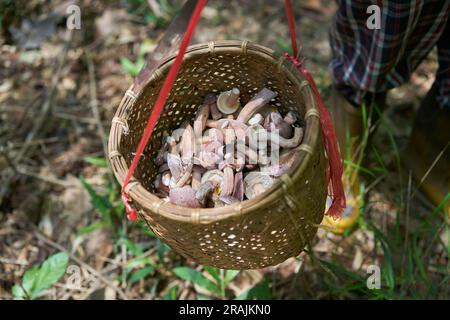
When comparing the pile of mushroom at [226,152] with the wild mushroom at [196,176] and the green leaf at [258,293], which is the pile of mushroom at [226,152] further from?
the green leaf at [258,293]

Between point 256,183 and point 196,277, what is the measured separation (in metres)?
0.52

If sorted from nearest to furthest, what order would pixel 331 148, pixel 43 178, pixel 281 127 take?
pixel 331 148, pixel 281 127, pixel 43 178

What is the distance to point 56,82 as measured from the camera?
2.08 m

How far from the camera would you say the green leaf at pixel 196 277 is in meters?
1.51

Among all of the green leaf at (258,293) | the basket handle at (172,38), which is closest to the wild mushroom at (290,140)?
the basket handle at (172,38)

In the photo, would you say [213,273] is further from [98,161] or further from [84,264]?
[98,161]

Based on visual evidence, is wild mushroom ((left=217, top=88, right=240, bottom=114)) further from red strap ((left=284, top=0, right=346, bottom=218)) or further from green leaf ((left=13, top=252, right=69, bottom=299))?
green leaf ((left=13, top=252, right=69, bottom=299))

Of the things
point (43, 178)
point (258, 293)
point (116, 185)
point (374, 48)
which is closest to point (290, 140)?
point (374, 48)

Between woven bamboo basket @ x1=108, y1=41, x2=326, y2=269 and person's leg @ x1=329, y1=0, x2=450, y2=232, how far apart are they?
287 millimetres

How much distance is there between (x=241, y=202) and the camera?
3.05 ft

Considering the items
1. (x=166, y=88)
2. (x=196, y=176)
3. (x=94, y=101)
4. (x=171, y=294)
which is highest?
(x=166, y=88)

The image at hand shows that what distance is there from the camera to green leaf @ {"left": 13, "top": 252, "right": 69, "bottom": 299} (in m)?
1.51

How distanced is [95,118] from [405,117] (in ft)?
4.06
